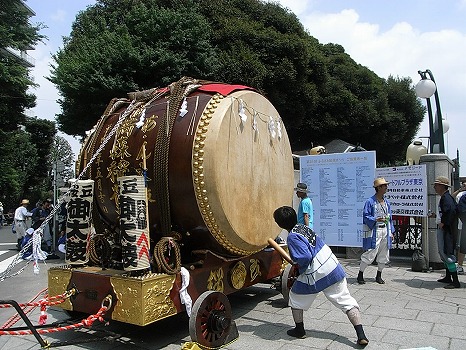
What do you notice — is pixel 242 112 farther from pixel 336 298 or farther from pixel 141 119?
pixel 336 298

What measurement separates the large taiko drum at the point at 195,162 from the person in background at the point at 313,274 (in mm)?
521

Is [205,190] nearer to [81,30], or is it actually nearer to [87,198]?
[87,198]

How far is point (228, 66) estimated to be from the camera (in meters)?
13.4

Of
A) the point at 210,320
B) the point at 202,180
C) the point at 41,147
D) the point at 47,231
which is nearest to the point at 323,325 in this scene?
the point at 210,320

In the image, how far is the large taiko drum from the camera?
391cm

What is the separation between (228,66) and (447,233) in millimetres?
8908

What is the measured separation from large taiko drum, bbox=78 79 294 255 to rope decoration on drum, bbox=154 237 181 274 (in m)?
0.29

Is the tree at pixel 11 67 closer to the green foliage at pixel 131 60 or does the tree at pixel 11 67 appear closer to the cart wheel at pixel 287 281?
the green foliage at pixel 131 60

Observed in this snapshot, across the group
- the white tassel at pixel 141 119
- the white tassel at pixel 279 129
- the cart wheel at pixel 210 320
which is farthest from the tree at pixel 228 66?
the cart wheel at pixel 210 320

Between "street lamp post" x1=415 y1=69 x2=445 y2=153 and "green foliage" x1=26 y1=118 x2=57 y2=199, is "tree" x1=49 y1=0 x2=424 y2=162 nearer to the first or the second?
"street lamp post" x1=415 y1=69 x2=445 y2=153

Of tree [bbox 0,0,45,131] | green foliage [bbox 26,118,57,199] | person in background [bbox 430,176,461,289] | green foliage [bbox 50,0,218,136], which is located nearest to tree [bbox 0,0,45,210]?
tree [bbox 0,0,45,131]

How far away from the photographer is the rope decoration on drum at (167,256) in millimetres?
3627

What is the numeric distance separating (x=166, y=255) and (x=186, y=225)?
1.38 feet

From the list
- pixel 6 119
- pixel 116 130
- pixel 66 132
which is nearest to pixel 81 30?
pixel 66 132
